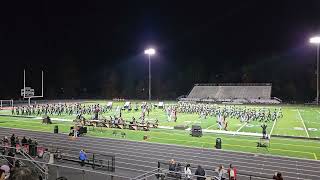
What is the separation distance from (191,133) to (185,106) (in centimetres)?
2221

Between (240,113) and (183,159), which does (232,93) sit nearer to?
(240,113)

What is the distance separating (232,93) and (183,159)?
57692mm

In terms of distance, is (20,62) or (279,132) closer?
(279,132)

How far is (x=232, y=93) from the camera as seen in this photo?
7612cm

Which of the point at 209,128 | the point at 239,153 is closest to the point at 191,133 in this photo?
the point at 209,128

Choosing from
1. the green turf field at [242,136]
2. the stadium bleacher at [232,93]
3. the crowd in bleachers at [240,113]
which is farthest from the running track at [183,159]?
the stadium bleacher at [232,93]

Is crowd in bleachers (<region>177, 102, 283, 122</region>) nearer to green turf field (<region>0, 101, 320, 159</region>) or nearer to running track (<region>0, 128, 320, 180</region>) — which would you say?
green turf field (<region>0, 101, 320, 159</region>)

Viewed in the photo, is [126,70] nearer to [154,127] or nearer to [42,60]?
[42,60]

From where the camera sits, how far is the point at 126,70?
95.5 m

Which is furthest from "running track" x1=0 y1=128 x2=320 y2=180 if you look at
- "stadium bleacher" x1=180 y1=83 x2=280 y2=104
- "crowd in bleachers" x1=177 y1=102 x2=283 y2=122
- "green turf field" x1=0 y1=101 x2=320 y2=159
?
"stadium bleacher" x1=180 y1=83 x2=280 y2=104

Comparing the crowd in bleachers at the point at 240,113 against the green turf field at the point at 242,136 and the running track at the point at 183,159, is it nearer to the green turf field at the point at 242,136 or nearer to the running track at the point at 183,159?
the green turf field at the point at 242,136

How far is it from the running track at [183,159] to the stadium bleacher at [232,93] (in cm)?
4586

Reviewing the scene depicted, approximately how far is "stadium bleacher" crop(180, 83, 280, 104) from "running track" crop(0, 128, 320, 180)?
4586 cm

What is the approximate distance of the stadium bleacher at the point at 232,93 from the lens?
6994 centimetres
